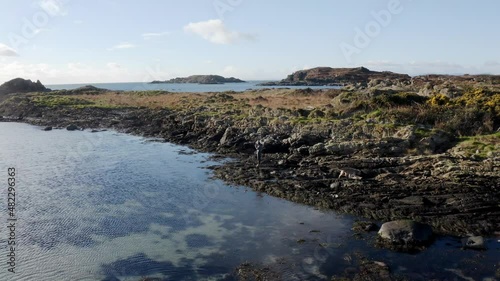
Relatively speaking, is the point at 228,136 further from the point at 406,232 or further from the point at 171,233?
the point at 406,232

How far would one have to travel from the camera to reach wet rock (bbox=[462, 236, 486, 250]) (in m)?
18.5

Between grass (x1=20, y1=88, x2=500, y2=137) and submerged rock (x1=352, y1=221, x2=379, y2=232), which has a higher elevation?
grass (x1=20, y1=88, x2=500, y2=137)

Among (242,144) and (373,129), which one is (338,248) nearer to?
(373,129)

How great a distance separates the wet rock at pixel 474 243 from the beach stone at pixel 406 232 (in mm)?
1571

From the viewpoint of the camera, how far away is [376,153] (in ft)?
110

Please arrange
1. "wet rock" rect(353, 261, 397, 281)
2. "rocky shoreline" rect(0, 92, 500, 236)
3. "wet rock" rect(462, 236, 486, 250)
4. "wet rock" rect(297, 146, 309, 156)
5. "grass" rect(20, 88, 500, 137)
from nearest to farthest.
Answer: "wet rock" rect(353, 261, 397, 281)
"wet rock" rect(462, 236, 486, 250)
"rocky shoreline" rect(0, 92, 500, 236)
"grass" rect(20, 88, 500, 137)
"wet rock" rect(297, 146, 309, 156)

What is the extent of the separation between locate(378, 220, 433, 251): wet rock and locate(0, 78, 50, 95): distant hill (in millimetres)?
134362

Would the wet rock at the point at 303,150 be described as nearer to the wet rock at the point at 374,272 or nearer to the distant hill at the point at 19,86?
the wet rock at the point at 374,272

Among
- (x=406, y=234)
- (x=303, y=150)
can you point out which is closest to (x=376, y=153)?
(x=303, y=150)

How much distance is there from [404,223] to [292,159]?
52.8 ft

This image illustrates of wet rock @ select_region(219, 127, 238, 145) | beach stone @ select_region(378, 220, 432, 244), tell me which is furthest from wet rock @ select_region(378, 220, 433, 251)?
wet rock @ select_region(219, 127, 238, 145)

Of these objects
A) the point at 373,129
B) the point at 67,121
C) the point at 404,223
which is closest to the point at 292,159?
the point at 373,129

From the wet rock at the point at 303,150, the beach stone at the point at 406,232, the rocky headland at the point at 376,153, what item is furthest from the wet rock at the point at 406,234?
the wet rock at the point at 303,150

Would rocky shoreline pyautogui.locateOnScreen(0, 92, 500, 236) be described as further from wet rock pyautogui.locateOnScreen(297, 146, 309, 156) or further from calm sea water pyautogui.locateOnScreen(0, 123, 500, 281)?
calm sea water pyautogui.locateOnScreen(0, 123, 500, 281)
